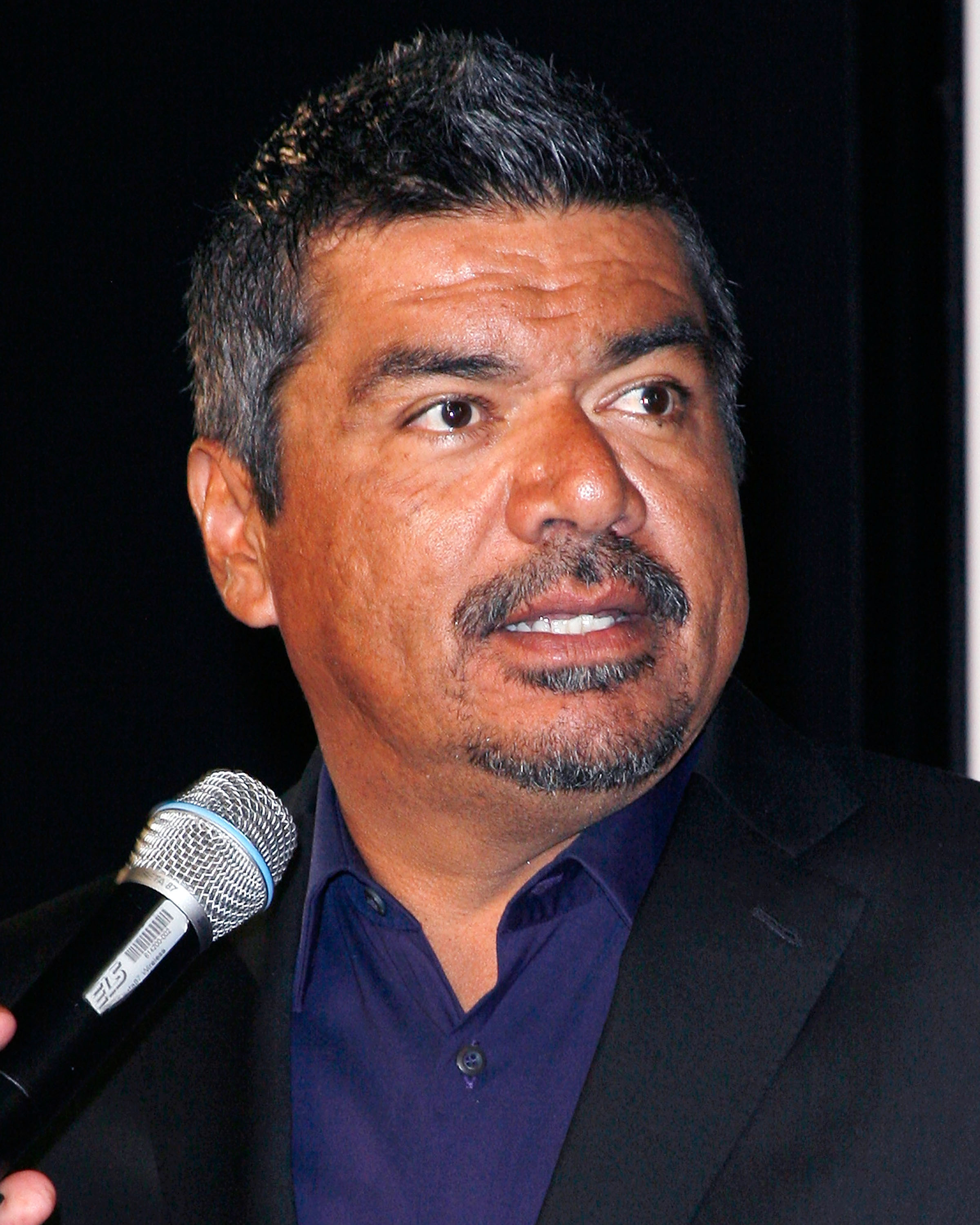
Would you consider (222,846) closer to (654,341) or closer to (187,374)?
(654,341)

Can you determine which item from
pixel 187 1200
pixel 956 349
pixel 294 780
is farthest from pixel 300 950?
pixel 956 349

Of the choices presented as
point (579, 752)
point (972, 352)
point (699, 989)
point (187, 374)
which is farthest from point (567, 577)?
point (187, 374)

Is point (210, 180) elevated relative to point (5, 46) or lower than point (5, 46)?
lower

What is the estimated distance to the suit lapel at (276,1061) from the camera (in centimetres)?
172

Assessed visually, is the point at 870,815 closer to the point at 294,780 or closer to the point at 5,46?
the point at 294,780

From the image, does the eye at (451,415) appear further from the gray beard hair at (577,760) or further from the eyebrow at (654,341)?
the gray beard hair at (577,760)

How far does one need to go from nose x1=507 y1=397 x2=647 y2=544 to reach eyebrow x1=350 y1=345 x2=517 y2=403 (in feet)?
0.23

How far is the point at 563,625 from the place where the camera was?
172 centimetres

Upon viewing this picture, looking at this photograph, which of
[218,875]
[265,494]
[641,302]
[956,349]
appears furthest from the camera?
[956,349]

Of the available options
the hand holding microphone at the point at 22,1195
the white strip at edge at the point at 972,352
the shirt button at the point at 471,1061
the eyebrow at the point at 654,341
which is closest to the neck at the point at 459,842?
the shirt button at the point at 471,1061

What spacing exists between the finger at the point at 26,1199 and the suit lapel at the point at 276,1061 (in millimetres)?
526

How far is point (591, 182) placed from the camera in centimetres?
186

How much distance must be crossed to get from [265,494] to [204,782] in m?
0.56

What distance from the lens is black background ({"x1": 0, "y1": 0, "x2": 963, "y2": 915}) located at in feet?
8.66
